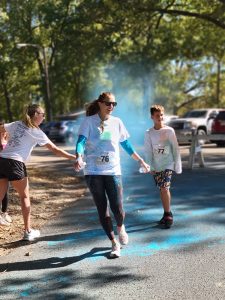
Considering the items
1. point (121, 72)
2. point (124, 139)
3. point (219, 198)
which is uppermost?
point (121, 72)

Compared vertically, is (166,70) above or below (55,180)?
above

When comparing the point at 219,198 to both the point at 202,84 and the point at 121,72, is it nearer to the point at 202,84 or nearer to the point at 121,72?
the point at 121,72

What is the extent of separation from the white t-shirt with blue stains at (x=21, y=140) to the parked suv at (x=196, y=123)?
678 inches

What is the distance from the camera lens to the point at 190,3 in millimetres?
23109

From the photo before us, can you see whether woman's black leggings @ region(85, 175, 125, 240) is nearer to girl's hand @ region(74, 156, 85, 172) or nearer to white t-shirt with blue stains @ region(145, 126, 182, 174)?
girl's hand @ region(74, 156, 85, 172)

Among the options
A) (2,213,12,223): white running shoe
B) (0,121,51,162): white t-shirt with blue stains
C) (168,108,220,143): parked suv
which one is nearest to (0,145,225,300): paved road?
(2,213,12,223): white running shoe

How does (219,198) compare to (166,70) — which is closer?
(219,198)

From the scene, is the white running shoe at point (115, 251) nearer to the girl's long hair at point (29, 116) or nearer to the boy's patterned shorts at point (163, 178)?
the boy's patterned shorts at point (163, 178)

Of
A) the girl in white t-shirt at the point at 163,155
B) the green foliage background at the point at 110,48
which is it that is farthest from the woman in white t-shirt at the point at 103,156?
the green foliage background at the point at 110,48

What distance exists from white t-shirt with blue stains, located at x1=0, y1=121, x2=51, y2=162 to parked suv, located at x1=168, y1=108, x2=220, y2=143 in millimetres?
17210

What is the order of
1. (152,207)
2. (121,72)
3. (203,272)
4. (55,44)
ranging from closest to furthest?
(203,272) < (152,207) < (55,44) < (121,72)

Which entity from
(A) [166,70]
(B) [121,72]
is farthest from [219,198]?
(A) [166,70]

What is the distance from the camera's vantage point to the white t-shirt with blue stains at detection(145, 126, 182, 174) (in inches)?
255

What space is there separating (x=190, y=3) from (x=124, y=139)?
62.5 ft
